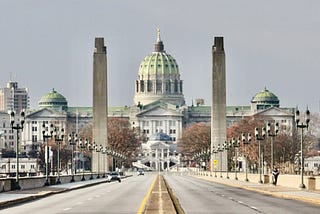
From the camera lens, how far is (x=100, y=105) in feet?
620

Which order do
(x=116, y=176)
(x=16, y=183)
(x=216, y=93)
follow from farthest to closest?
(x=216, y=93), (x=116, y=176), (x=16, y=183)

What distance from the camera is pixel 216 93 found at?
187625mm

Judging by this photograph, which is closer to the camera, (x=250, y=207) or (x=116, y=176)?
(x=250, y=207)

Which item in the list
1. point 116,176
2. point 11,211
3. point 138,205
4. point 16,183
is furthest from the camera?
point 116,176

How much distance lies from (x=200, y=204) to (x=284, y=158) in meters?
145

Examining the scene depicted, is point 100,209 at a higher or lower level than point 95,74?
lower

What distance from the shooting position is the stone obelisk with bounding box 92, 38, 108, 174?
188000 mm

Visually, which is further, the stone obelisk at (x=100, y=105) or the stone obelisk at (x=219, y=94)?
the stone obelisk at (x=100, y=105)

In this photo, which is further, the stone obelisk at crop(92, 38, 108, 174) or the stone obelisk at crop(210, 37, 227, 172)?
the stone obelisk at crop(92, 38, 108, 174)

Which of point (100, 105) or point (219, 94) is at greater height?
point (219, 94)

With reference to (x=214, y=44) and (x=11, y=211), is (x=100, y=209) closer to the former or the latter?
(x=11, y=211)

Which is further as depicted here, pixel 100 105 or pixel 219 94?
pixel 100 105

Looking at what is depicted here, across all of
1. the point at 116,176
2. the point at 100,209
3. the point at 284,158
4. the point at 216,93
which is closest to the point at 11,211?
the point at 100,209

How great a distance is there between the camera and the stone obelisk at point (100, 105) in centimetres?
18800
